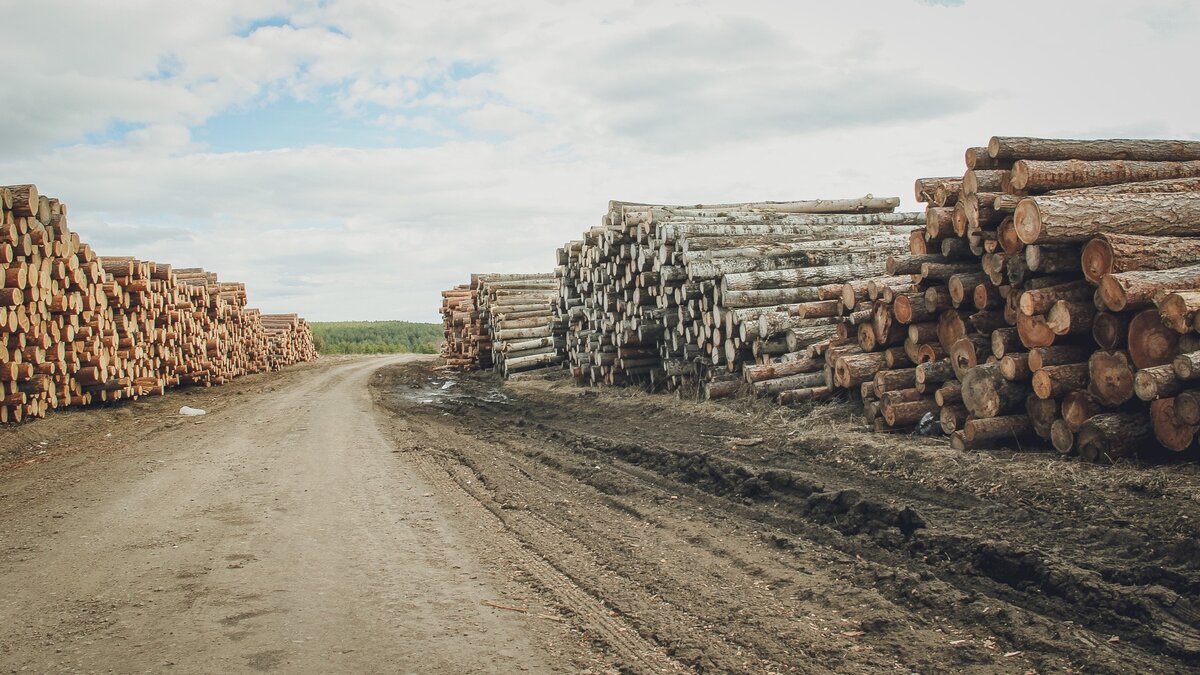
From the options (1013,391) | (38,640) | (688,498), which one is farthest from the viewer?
(1013,391)

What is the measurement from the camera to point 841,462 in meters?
7.47

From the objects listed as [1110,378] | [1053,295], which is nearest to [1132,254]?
[1053,295]

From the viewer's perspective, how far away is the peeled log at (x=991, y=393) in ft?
A: 24.0

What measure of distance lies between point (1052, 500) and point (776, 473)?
2.02 metres

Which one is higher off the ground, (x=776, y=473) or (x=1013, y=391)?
(x=1013, y=391)

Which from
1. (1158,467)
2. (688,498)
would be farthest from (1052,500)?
(688,498)

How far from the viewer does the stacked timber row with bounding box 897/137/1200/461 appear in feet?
20.8

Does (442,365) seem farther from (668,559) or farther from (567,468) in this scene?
(668,559)

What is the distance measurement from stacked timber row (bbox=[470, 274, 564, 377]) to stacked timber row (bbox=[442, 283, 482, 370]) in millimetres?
242

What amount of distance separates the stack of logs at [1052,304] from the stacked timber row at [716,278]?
1.71m

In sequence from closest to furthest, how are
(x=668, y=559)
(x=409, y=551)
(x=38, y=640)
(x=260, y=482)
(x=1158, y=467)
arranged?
1. (x=38, y=640)
2. (x=668, y=559)
3. (x=409, y=551)
4. (x=1158, y=467)
5. (x=260, y=482)

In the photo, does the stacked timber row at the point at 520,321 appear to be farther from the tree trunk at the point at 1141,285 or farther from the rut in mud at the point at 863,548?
the tree trunk at the point at 1141,285

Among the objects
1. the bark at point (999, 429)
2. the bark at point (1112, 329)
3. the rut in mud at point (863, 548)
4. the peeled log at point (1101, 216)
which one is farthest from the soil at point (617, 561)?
the peeled log at point (1101, 216)

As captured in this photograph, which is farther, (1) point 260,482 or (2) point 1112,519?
(1) point 260,482
